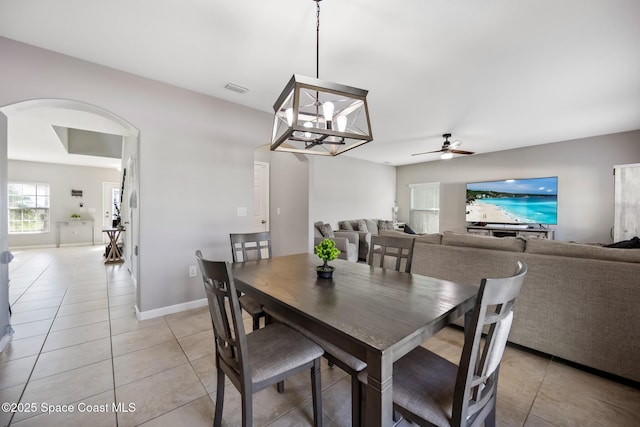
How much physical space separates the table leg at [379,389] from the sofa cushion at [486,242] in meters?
2.00

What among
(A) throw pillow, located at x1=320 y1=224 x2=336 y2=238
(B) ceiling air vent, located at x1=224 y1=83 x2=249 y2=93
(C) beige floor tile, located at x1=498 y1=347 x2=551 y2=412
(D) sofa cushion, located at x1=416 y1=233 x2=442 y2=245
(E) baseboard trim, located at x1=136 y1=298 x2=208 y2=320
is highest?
(B) ceiling air vent, located at x1=224 y1=83 x2=249 y2=93

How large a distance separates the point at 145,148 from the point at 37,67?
97 cm

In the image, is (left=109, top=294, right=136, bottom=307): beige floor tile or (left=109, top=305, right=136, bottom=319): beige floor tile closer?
(left=109, top=305, right=136, bottom=319): beige floor tile

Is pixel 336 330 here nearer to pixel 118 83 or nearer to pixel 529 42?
pixel 529 42

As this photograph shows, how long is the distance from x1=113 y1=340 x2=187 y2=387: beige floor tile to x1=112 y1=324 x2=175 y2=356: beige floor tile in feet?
0.28

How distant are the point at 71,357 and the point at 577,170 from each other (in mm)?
8014

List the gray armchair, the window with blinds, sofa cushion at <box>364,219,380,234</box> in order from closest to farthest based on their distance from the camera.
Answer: the gray armchair → sofa cushion at <box>364,219,380,234</box> → the window with blinds

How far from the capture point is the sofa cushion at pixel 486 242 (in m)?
2.30

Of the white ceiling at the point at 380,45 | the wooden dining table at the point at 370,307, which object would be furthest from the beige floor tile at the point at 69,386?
the white ceiling at the point at 380,45

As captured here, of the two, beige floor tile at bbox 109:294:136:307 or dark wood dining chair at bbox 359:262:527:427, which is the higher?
dark wood dining chair at bbox 359:262:527:427

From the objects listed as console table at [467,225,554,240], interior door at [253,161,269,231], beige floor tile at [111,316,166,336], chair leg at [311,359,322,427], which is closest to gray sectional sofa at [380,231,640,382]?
chair leg at [311,359,322,427]

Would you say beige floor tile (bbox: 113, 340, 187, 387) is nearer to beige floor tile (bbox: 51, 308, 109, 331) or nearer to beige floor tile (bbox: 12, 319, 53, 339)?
beige floor tile (bbox: 51, 308, 109, 331)

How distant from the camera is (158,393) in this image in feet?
5.56

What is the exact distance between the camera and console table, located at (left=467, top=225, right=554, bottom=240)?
5375 mm
